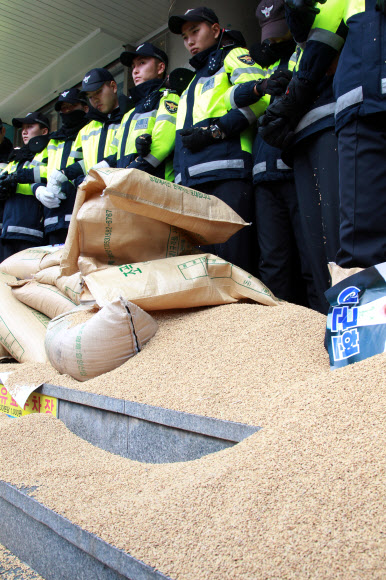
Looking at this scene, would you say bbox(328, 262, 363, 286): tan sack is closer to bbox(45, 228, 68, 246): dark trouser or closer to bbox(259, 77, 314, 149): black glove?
bbox(259, 77, 314, 149): black glove

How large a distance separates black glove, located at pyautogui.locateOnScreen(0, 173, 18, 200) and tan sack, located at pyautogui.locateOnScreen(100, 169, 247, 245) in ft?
9.93

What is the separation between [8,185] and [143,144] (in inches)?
82.9

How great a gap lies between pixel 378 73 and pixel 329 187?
1.47 ft

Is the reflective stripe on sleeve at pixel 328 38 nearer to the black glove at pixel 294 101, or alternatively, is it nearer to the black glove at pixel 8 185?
the black glove at pixel 294 101

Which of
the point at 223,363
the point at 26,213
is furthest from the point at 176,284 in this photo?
the point at 26,213

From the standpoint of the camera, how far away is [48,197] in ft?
13.6

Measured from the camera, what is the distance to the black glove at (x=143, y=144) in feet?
9.92

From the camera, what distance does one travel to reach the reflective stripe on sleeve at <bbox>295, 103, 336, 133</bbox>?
6.02 feet

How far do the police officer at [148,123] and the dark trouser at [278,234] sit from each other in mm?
870

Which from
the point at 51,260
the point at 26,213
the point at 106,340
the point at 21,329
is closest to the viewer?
the point at 106,340

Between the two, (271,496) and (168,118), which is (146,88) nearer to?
(168,118)

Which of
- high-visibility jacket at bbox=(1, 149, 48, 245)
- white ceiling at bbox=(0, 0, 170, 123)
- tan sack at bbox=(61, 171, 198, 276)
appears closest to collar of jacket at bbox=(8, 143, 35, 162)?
high-visibility jacket at bbox=(1, 149, 48, 245)

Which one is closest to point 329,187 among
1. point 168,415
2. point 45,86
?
point 168,415

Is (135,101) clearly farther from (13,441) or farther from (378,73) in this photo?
(13,441)
